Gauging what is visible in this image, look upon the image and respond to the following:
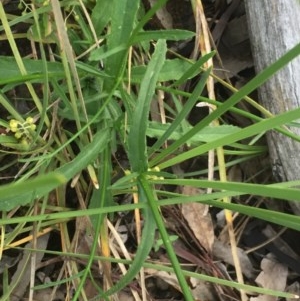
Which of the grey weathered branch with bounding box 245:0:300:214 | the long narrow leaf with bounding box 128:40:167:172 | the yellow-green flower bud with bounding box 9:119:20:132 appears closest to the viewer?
the long narrow leaf with bounding box 128:40:167:172

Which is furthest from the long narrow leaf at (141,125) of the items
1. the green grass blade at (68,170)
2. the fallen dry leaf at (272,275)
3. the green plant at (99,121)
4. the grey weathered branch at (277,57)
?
the fallen dry leaf at (272,275)

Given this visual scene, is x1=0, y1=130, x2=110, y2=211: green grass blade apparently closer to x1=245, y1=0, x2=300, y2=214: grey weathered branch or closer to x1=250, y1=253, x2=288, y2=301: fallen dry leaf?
x1=245, y1=0, x2=300, y2=214: grey weathered branch

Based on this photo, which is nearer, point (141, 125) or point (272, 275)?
point (141, 125)

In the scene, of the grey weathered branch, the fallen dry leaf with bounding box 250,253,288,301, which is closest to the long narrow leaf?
the grey weathered branch

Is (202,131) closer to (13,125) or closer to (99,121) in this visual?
(99,121)

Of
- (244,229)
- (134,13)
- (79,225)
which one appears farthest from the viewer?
(244,229)

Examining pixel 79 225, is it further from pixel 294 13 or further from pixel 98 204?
pixel 294 13

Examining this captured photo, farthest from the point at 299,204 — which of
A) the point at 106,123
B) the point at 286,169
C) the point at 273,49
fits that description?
the point at 106,123

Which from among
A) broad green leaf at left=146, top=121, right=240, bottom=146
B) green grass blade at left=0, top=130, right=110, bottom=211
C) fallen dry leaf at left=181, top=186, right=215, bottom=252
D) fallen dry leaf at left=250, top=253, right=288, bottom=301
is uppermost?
broad green leaf at left=146, top=121, right=240, bottom=146

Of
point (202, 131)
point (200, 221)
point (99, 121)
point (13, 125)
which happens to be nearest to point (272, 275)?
point (200, 221)
